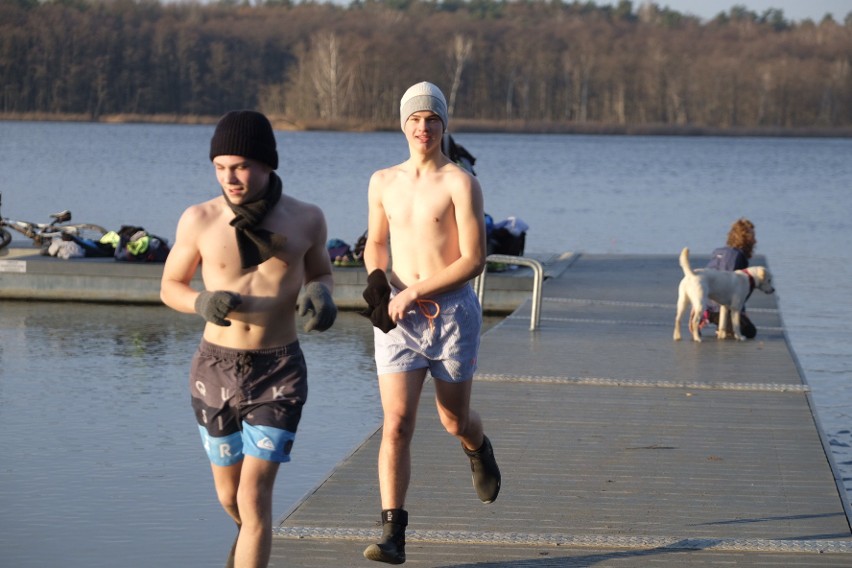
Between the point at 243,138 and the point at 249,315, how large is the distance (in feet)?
2.05

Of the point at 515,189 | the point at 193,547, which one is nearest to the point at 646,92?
the point at 515,189

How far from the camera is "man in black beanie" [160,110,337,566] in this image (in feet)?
17.0

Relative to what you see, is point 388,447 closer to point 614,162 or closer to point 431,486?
point 431,486

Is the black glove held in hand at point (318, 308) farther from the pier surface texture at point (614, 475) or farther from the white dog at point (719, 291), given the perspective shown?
the white dog at point (719, 291)

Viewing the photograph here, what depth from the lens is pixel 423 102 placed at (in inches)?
238

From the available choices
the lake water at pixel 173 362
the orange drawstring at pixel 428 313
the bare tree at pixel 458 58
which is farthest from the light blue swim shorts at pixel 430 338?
the bare tree at pixel 458 58

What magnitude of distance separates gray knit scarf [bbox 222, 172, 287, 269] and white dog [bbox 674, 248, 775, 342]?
7.07 meters

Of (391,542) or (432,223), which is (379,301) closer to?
(432,223)

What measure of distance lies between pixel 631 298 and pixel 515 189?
1516 inches

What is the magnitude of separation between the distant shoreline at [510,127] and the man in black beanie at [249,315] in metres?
113

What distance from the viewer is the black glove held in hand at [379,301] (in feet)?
19.8

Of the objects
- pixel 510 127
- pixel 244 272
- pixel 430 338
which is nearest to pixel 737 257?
pixel 430 338

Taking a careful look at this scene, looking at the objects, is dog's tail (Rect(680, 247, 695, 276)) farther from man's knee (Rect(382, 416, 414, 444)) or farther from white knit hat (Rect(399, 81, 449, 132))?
man's knee (Rect(382, 416, 414, 444))

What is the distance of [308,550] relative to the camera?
614 cm
